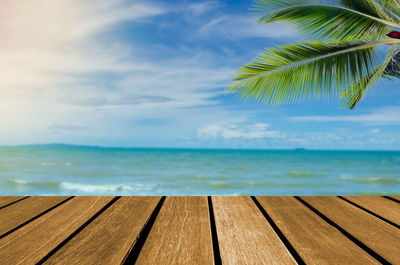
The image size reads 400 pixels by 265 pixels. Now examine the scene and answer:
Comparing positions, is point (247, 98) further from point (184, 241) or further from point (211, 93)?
point (211, 93)

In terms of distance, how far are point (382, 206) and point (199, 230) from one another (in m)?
1.20

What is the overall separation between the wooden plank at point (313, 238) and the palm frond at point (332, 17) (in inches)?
107

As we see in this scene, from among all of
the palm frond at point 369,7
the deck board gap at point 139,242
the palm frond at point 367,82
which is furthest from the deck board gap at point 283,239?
the palm frond at point 369,7

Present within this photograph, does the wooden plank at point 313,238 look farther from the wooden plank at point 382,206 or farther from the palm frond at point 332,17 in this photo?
the palm frond at point 332,17

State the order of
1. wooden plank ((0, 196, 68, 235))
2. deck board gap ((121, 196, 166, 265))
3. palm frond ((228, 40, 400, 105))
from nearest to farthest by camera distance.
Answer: deck board gap ((121, 196, 166, 265))
wooden plank ((0, 196, 68, 235))
palm frond ((228, 40, 400, 105))

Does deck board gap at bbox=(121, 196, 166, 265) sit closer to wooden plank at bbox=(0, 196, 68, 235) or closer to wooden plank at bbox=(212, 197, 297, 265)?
wooden plank at bbox=(212, 197, 297, 265)

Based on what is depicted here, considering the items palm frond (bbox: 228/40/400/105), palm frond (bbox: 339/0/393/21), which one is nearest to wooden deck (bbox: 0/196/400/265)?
palm frond (bbox: 228/40/400/105)

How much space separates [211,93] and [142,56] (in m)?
9.34

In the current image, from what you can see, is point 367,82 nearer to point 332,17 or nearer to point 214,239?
point 332,17

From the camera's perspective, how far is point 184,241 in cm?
125

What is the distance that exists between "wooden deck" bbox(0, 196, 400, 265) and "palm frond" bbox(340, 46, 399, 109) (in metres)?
2.04

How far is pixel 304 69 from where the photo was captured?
3.48m

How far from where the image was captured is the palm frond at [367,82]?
3.50m

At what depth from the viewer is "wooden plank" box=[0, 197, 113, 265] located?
1118 millimetres
